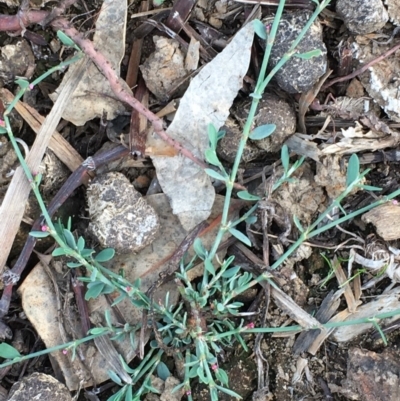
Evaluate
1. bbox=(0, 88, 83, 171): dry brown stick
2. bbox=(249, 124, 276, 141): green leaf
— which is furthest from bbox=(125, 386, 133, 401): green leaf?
bbox=(249, 124, 276, 141): green leaf

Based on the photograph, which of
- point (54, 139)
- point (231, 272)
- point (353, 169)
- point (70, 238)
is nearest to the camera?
point (353, 169)

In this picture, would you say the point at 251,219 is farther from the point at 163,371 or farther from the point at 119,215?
the point at 163,371

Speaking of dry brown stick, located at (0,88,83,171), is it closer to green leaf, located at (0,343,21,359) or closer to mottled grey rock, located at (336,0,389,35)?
green leaf, located at (0,343,21,359)

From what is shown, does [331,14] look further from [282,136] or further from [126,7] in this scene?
[126,7]

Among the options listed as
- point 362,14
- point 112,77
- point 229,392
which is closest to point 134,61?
point 112,77

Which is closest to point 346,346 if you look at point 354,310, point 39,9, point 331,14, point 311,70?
point 354,310
